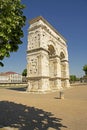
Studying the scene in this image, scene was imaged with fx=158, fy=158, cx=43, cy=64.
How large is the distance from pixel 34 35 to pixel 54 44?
7.10 metres

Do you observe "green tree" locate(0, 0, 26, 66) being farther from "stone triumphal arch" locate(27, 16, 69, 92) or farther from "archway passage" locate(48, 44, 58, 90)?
"archway passage" locate(48, 44, 58, 90)

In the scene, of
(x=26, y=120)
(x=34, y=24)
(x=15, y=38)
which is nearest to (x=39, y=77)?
(x=34, y=24)

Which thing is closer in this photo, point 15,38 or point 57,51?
point 15,38

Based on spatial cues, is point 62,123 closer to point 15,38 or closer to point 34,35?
point 15,38

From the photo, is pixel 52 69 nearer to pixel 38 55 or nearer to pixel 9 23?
pixel 38 55

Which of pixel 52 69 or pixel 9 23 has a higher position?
pixel 52 69

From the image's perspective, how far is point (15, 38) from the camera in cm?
755

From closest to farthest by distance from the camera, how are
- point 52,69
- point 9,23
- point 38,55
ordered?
1. point 9,23
2. point 38,55
3. point 52,69

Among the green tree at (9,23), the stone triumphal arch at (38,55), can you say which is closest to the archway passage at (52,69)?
the stone triumphal arch at (38,55)

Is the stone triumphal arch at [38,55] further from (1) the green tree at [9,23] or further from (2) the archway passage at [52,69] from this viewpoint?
(1) the green tree at [9,23]

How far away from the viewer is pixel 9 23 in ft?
21.5

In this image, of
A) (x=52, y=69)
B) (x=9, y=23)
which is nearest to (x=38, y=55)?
(x=52, y=69)

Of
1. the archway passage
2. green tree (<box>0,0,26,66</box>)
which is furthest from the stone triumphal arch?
green tree (<box>0,0,26,66</box>)

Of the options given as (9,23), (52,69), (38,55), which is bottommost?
(9,23)
